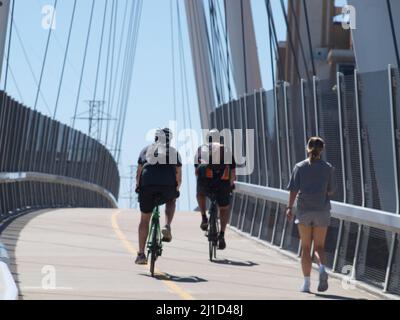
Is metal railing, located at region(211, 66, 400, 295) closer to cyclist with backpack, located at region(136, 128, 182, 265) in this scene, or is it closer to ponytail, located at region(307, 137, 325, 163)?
ponytail, located at region(307, 137, 325, 163)

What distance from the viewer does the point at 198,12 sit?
136 feet

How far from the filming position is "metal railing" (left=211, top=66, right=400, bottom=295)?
42.6 feet

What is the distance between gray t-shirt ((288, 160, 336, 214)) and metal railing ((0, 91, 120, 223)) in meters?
9.52

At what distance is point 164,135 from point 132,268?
68.3 inches

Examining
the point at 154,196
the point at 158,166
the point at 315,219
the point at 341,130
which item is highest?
the point at 341,130

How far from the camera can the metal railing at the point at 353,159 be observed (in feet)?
42.6

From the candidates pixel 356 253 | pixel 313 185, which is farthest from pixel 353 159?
pixel 313 185

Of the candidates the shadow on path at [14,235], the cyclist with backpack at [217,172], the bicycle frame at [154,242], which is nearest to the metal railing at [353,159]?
the cyclist with backpack at [217,172]

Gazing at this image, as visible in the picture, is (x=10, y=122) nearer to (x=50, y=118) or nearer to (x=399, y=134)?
(x=50, y=118)

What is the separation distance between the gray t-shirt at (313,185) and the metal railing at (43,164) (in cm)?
952

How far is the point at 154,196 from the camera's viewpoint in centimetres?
1423

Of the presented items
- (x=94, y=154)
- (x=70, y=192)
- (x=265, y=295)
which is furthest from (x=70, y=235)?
(x=94, y=154)

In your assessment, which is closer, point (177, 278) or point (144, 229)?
point (177, 278)

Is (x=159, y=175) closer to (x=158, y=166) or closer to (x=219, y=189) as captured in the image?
(x=158, y=166)
